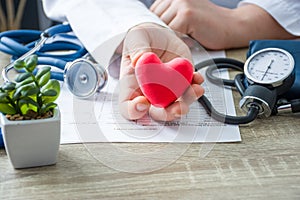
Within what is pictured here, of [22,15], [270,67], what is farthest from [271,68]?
[22,15]

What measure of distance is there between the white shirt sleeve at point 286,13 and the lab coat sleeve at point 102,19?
17 centimetres

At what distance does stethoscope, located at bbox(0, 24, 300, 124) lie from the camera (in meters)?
0.68

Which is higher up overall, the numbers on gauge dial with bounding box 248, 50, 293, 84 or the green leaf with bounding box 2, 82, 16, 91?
the green leaf with bounding box 2, 82, 16, 91

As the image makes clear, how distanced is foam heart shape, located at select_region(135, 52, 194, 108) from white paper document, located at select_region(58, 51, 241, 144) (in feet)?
0.10

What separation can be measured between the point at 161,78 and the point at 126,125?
6 centimetres

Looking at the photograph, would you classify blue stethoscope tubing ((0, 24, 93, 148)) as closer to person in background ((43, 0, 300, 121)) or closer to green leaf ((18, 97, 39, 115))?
person in background ((43, 0, 300, 121))

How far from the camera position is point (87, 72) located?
2.34 feet

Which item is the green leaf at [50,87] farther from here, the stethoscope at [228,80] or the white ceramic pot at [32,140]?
the stethoscope at [228,80]

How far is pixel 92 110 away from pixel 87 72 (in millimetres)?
53

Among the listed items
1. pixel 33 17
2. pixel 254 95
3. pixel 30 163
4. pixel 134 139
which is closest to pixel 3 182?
pixel 30 163

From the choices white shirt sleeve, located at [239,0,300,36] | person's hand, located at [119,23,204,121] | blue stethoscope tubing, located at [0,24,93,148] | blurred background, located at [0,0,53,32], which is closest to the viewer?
person's hand, located at [119,23,204,121]

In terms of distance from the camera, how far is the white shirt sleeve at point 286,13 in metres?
0.88

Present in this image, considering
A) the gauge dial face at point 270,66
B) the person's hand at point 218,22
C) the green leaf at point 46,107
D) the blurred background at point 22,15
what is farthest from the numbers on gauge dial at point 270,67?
the blurred background at point 22,15

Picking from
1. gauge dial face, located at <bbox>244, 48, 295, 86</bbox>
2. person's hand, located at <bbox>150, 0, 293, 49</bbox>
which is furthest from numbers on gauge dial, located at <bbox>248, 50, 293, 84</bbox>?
person's hand, located at <bbox>150, 0, 293, 49</bbox>
